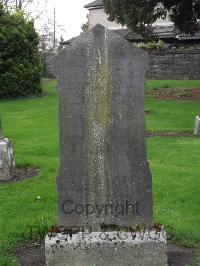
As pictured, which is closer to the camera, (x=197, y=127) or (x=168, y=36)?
(x=197, y=127)

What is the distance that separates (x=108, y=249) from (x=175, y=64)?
24.8 metres

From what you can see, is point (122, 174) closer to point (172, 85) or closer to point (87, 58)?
point (87, 58)

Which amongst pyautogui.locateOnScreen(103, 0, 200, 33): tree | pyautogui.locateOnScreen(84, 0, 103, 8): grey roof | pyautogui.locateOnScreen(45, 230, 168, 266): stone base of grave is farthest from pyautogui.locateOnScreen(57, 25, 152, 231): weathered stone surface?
pyautogui.locateOnScreen(84, 0, 103, 8): grey roof

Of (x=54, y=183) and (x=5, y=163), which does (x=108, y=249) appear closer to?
(x=54, y=183)

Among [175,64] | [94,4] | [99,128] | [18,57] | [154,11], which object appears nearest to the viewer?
[99,128]

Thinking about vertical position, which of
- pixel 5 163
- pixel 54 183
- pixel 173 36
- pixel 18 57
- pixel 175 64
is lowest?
pixel 54 183

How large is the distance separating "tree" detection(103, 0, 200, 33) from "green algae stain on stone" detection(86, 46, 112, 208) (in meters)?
16.3

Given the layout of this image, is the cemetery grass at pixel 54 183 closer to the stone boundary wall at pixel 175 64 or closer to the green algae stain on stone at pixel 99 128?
the green algae stain on stone at pixel 99 128

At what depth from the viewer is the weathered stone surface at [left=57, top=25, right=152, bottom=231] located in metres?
4.58

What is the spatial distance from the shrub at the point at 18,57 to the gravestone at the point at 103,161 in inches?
653

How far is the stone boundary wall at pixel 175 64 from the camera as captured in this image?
2836cm

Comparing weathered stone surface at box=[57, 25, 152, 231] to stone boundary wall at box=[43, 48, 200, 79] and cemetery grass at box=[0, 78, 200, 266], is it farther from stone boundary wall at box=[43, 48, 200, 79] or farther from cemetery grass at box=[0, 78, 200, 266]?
stone boundary wall at box=[43, 48, 200, 79]

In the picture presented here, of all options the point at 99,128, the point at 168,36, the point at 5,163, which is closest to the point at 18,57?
the point at 5,163

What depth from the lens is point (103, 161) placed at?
4.70 m
